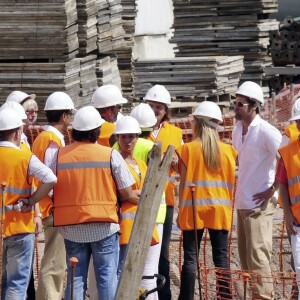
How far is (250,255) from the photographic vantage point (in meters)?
11.3

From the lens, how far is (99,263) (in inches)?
381

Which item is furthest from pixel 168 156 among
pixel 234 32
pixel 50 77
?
pixel 234 32

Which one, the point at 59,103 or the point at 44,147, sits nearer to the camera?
the point at 44,147

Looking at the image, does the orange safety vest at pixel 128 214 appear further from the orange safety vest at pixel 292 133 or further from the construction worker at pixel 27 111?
the orange safety vest at pixel 292 133

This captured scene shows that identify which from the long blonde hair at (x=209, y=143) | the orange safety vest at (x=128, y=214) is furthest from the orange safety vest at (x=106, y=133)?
the orange safety vest at (x=128, y=214)

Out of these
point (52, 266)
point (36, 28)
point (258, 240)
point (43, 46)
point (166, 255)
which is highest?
point (36, 28)

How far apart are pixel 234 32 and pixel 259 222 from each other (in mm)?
13737

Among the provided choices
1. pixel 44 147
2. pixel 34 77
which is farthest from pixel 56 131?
pixel 34 77

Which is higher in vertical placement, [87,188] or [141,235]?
[87,188]

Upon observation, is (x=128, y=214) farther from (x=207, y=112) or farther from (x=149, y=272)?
(x=207, y=112)

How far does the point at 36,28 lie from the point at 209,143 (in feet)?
24.3

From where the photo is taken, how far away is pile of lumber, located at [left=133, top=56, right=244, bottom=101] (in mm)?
22031

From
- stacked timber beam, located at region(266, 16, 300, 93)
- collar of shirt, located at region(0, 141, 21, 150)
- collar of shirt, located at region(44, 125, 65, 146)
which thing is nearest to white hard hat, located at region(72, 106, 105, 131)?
collar of shirt, located at region(0, 141, 21, 150)

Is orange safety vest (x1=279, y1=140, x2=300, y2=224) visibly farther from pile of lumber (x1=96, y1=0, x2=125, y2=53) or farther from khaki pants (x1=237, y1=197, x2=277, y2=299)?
pile of lumber (x1=96, y1=0, x2=125, y2=53)
